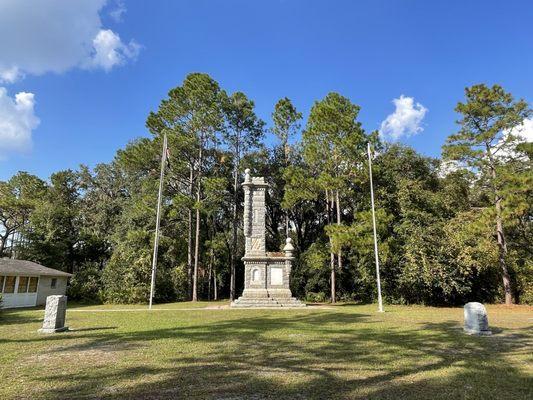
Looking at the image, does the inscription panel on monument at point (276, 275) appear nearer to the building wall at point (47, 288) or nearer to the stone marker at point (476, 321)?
the stone marker at point (476, 321)

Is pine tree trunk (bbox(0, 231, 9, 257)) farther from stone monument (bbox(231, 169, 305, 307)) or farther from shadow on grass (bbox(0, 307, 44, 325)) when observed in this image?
stone monument (bbox(231, 169, 305, 307))

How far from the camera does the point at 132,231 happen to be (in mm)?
26297

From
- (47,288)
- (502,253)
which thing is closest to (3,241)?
(47,288)

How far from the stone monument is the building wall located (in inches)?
488

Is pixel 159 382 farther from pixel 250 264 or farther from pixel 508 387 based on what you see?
pixel 250 264

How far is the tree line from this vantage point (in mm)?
20641

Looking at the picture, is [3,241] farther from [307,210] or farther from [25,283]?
[307,210]

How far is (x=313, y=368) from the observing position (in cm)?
590

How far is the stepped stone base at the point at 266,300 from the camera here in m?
19.4

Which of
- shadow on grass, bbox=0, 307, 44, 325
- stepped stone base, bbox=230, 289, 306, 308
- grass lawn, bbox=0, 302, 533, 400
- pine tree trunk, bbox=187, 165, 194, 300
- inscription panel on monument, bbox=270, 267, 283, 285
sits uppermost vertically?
pine tree trunk, bbox=187, 165, 194, 300

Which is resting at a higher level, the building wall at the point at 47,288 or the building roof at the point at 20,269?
the building roof at the point at 20,269

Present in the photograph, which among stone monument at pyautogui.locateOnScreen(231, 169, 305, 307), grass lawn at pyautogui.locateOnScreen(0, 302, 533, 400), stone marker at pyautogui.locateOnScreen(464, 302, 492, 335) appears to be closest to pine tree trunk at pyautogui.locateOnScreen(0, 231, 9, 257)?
stone monument at pyautogui.locateOnScreen(231, 169, 305, 307)

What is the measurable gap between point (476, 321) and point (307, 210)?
2104cm

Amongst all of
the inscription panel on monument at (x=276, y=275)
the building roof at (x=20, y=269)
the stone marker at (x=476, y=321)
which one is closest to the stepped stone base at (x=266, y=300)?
the inscription panel on monument at (x=276, y=275)
